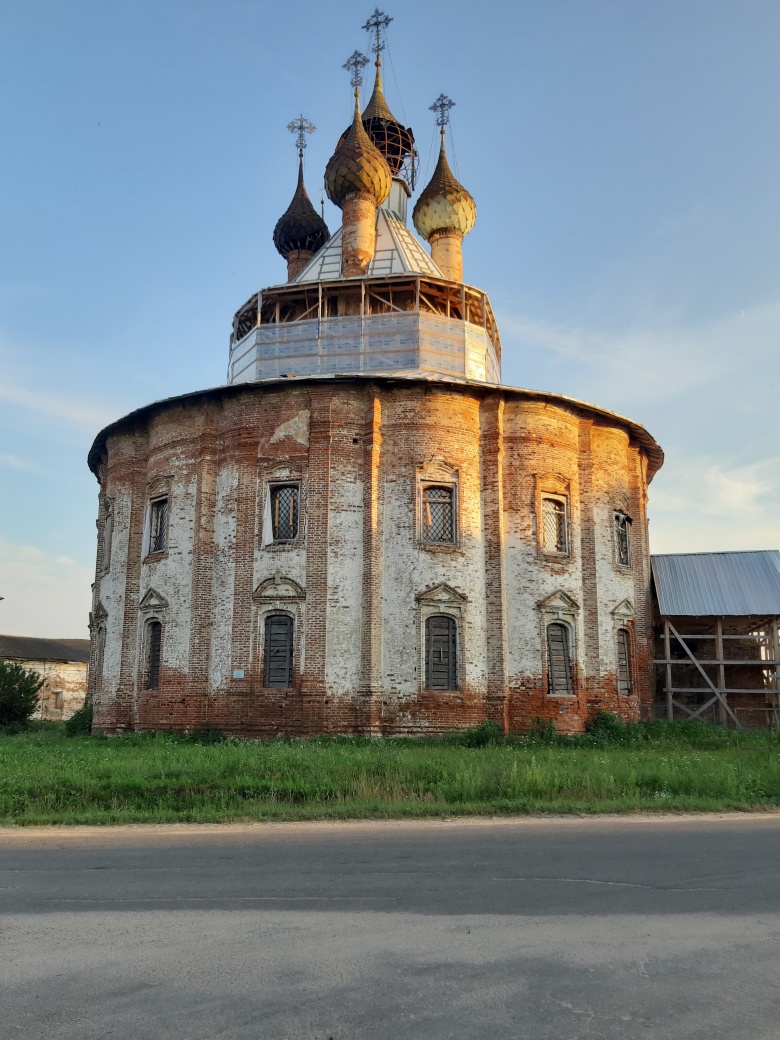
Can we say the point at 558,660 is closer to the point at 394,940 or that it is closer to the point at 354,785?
the point at 354,785

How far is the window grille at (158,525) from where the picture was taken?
23.6m

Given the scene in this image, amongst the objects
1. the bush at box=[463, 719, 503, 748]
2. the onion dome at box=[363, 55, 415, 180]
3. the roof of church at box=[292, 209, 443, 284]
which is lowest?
the bush at box=[463, 719, 503, 748]

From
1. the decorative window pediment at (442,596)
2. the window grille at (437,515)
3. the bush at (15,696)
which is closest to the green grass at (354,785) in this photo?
the decorative window pediment at (442,596)

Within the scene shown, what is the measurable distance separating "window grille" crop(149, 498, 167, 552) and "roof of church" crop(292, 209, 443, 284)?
7.73m

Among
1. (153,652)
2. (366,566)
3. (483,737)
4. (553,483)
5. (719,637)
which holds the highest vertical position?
(553,483)

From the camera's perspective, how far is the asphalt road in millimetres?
4277

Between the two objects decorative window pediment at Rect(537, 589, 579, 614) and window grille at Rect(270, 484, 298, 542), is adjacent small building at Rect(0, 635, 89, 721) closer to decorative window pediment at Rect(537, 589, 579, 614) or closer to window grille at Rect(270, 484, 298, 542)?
window grille at Rect(270, 484, 298, 542)

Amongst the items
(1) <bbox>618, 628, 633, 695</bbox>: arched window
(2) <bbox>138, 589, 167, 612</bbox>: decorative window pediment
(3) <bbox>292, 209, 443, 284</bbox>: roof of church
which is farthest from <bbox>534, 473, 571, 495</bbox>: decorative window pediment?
(2) <bbox>138, 589, 167, 612</bbox>: decorative window pediment

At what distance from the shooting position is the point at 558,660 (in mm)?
22109

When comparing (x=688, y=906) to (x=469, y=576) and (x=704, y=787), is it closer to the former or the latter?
(x=704, y=787)

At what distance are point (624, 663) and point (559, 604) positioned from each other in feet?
10.9

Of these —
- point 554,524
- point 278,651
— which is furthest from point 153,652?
point 554,524

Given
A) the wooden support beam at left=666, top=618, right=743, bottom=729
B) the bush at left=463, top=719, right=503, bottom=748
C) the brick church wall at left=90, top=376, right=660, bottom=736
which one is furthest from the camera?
the wooden support beam at left=666, top=618, right=743, bottom=729

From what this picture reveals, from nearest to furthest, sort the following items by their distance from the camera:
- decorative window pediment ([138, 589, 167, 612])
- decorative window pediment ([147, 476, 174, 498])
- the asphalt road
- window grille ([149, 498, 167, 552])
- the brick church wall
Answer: the asphalt road → the brick church wall → decorative window pediment ([138, 589, 167, 612]) → decorative window pediment ([147, 476, 174, 498]) → window grille ([149, 498, 167, 552])
